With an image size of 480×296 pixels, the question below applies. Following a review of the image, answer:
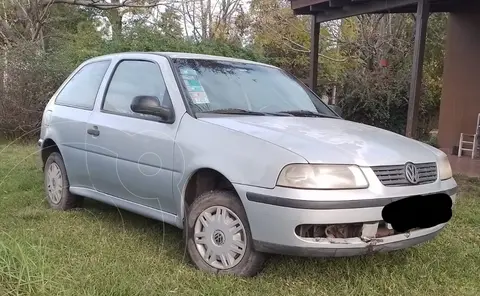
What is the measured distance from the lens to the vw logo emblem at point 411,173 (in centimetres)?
336

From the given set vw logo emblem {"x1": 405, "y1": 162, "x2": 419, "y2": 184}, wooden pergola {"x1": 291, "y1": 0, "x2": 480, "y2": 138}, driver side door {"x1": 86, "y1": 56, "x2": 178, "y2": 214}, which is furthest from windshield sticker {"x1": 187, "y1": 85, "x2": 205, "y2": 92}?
wooden pergola {"x1": 291, "y1": 0, "x2": 480, "y2": 138}

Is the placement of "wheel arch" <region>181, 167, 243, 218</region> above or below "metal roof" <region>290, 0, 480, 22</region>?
below

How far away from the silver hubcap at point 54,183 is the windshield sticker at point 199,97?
2038 mm

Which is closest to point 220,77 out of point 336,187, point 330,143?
point 330,143

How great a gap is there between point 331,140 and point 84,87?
2.82 m

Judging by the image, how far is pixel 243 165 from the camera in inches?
132

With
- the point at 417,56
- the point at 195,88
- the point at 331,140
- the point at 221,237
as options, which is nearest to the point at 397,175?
the point at 331,140

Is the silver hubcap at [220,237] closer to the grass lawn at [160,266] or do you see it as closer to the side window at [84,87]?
the grass lawn at [160,266]

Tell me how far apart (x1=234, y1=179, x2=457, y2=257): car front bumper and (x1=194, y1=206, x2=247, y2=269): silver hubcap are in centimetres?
18

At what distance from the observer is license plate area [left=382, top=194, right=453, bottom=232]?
329 cm

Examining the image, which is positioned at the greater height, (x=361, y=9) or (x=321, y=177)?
(x=361, y=9)

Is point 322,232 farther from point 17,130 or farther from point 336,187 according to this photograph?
point 17,130

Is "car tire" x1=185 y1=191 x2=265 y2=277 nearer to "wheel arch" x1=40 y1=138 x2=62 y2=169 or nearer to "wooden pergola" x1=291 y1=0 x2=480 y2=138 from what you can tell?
"wheel arch" x1=40 y1=138 x2=62 y2=169

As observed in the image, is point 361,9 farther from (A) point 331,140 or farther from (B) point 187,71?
(A) point 331,140
